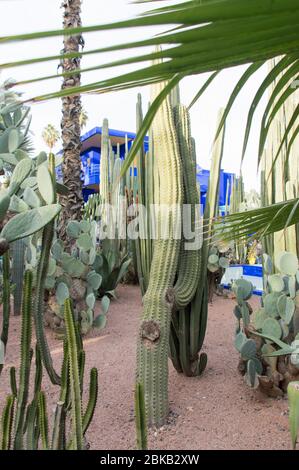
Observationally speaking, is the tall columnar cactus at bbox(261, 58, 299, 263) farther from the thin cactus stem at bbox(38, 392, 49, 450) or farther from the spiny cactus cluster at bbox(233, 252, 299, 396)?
the thin cactus stem at bbox(38, 392, 49, 450)

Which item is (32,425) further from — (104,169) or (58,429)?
(104,169)

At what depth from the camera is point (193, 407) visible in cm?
186

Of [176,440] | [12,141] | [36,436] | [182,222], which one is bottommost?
[176,440]

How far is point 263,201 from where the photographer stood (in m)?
2.95

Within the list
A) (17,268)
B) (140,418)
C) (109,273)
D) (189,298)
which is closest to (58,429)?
(140,418)

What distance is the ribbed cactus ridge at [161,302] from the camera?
1717 millimetres

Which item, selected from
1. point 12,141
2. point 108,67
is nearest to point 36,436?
point 108,67

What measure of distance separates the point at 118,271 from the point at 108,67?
12.4 ft

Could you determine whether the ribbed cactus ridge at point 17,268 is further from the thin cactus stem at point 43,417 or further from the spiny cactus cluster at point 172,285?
the thin cactus stem at point 43,417

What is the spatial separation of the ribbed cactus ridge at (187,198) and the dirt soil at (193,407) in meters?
0.48

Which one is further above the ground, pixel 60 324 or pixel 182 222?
pixel 182 222

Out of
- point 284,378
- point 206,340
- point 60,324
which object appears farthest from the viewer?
point 60,324

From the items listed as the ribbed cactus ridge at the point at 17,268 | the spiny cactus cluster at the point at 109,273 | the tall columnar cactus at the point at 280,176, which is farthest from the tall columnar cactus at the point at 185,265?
the spiny cactus cluster at the point at 109,273

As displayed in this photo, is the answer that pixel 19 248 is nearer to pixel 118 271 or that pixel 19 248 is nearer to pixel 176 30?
pixel 118 271
